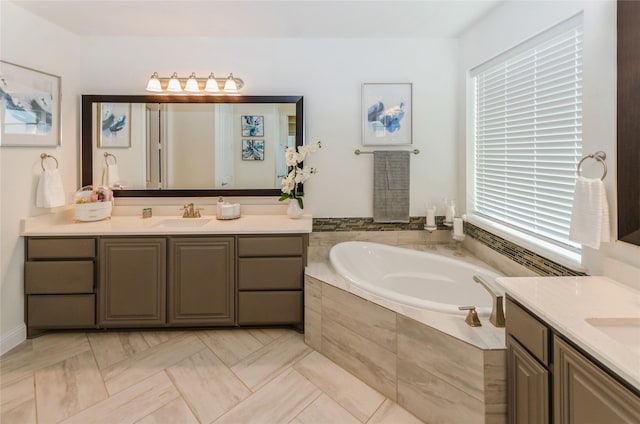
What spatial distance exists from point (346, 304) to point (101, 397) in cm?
151

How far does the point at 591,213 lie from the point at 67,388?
295 cm

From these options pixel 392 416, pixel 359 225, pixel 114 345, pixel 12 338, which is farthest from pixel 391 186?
pixel 12 338

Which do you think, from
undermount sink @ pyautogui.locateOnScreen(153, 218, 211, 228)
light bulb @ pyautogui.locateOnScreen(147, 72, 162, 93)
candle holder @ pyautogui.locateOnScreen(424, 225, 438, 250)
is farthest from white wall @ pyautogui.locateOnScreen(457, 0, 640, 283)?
light bulb @ pyautogui.locateOnScreen(147, 72, 162, 93)

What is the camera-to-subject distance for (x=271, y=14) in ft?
8.26

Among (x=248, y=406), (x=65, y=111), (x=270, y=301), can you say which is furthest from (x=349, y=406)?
(x=65, y=111)

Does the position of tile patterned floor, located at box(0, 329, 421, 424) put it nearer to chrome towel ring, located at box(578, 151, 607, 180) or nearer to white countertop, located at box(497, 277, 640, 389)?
white countertop, located at box(497, 277, 640, 389)

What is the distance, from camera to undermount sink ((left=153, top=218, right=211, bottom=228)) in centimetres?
277

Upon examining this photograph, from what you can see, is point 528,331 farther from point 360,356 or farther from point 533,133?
point 533,133

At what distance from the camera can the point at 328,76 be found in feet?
9.84

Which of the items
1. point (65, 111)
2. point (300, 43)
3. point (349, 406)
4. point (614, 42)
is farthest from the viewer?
point (300, 43)

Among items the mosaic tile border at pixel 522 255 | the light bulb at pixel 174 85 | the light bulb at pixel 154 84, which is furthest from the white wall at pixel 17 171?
the mosaic tile border at pixel 522 255

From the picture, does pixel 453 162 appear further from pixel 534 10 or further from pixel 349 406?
pixel 349 406

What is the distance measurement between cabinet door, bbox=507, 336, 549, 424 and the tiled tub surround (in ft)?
0.23

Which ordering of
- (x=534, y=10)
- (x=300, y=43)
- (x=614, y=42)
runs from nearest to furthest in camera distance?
(x=614, y=42)
(x=534, y=10)
(x=300, y=43)
